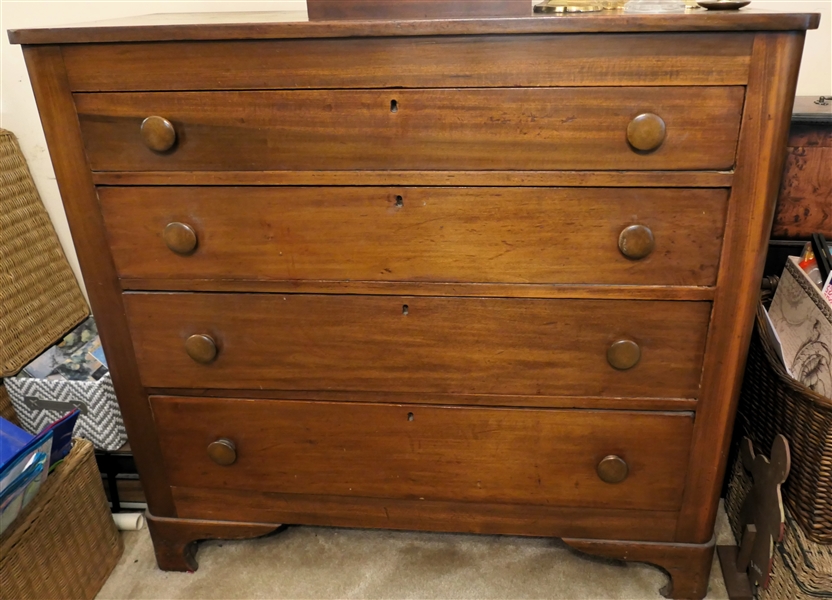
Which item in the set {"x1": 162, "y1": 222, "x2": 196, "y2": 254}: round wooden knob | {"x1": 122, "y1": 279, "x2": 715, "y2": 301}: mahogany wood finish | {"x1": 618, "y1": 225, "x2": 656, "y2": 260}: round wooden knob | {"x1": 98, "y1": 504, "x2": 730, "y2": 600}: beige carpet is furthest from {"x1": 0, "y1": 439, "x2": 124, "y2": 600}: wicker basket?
{"x1": 618, "y1": 225, "x2": 656, "y2": 260}: round wooden knob

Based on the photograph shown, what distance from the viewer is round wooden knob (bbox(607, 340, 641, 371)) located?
104cm

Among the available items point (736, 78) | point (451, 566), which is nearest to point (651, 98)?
point (736, 78)

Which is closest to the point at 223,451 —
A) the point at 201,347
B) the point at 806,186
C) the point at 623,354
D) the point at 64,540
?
the point at 201,347

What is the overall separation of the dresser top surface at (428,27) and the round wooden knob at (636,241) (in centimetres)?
28

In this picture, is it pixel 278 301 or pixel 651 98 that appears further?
pixel 278 301

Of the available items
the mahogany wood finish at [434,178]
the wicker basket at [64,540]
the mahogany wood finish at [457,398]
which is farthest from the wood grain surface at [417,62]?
the wicker basket at [64,540]

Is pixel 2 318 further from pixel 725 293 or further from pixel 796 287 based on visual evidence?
pixel 796 287

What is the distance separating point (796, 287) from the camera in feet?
4.00

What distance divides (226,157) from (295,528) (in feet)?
2.97

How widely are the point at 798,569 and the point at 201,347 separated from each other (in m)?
1.11

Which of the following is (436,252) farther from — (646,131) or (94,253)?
(94,253)

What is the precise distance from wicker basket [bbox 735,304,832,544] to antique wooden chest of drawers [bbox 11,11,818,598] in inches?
5.2

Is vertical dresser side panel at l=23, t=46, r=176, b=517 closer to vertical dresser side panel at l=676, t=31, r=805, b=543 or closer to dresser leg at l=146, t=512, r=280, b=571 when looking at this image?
dresser leg at l=146, t=512, r=280, b=571

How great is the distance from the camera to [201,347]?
44.0 inches
